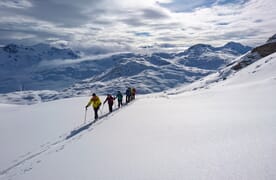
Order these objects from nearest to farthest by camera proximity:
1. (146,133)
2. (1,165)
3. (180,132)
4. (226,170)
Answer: (226,170) → (180,132) → (146,133) → (1,165)

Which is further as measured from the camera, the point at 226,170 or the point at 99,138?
the point at 99,138

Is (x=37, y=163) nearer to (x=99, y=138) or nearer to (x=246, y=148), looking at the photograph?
(x=99, y=138)

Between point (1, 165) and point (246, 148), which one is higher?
point (246, 148)

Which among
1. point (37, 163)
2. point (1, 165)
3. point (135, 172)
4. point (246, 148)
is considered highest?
point (246, 148)

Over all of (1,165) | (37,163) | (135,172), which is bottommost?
(1,165)

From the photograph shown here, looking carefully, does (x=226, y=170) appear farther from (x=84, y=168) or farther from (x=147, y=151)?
(x=84, y=168)

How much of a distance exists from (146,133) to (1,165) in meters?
8.58

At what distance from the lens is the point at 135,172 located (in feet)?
25.5

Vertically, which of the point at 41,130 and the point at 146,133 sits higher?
the point at 146,133

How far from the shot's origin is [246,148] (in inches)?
302

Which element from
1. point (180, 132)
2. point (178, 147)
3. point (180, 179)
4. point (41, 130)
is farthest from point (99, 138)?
point (41, 130)

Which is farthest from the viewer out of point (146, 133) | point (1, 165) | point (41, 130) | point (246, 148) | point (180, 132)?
point (41, 130)

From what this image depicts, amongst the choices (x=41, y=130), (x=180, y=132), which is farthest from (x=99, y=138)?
(x=41, y=130)

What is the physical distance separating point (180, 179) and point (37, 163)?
764 centimetres
